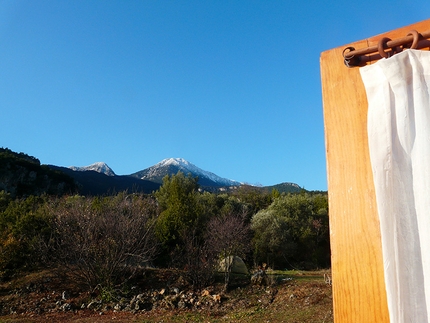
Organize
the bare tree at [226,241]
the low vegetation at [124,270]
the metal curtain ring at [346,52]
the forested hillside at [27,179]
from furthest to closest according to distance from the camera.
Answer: the forested hillside at [27,179], the bare tree at [226,241], the low vegetation at [124,270], the metal curtain ring at [346,52]

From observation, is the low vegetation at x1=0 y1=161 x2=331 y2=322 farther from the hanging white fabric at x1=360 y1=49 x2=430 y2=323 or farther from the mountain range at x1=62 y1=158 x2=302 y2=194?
the mountain range at x1=62 y1=158 x2=302 y2=194

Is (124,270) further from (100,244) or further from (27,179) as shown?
(27,179)

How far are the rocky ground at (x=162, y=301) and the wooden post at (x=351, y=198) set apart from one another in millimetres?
5967

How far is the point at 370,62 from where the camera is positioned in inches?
38.6

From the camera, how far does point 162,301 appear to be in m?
7.84

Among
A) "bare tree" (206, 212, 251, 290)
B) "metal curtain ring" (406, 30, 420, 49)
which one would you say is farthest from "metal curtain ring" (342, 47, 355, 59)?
"bare tree" (206, 212, 251, 290)

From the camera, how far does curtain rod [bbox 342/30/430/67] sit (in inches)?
35.0

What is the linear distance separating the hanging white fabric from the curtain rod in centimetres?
5

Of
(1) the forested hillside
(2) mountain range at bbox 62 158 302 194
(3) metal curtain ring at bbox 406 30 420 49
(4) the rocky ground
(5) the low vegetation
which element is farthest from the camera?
(2) mountain range at bbox 62 158 302 194

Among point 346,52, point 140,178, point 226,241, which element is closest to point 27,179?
point 226,241

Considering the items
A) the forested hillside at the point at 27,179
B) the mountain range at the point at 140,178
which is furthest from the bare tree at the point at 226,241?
the mountain range at the point at 140,178

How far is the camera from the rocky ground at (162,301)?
6770 mm

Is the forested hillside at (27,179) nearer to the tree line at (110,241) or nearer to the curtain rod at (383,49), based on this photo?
the tree line at (110,241)

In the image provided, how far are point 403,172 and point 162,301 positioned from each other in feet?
25.7
